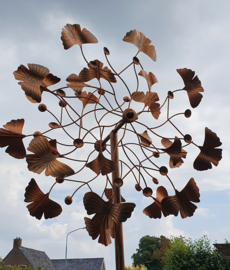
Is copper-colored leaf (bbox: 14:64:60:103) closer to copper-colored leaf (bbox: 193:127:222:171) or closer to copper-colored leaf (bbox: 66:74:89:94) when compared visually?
copper-colored leaf (bbox: 66:74:89:94)

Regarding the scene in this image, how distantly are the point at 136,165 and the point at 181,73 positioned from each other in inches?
25.5

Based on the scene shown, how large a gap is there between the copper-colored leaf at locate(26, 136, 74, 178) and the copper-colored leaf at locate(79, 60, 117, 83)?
608 millimetres

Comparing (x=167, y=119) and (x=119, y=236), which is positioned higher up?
(x=167, y=119)

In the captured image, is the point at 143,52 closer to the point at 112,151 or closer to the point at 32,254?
the point at 112,151

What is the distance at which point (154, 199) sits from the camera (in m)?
1.59

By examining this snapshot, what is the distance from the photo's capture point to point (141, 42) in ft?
5.74

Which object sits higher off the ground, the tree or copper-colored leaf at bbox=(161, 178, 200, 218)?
the tree

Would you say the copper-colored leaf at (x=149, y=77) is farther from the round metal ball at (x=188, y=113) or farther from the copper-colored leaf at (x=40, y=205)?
the copper-colored leaf at (x=40, y=205)

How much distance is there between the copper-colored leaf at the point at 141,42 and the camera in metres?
1.67

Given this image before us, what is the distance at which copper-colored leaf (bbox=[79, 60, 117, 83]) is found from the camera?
163 cm

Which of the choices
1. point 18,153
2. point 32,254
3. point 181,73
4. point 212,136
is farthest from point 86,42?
point 32,254

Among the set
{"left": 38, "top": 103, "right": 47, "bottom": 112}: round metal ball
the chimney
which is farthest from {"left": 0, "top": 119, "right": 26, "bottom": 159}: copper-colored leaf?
the chimney

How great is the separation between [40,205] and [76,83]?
0.88 m

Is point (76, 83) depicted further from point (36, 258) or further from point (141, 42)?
point (36, 258)
